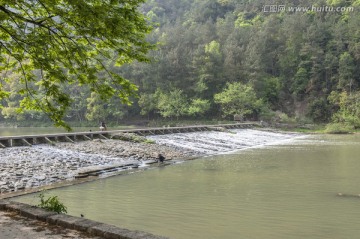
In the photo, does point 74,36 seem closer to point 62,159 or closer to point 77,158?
point 62,159

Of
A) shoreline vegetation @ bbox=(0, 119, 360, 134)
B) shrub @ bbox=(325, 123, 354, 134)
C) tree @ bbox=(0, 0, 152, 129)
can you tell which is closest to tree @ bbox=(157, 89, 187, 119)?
shoreline vegetation @ bbox=(0, 119, 360, 134)

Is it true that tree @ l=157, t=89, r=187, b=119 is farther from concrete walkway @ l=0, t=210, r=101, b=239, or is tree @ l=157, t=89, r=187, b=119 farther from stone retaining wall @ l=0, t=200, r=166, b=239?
concrete walkway @ l=0, t=210, r=101, b=239

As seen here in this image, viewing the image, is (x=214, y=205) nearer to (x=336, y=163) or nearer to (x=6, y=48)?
(x=6, y=48)

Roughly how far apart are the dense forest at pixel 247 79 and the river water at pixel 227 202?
51.4 m

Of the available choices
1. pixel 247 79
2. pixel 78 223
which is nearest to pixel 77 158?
pixel 78 223

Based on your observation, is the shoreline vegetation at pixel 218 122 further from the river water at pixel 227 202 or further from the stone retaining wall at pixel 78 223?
the stone retaining wall at pixel 78 223

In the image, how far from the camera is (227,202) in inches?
410

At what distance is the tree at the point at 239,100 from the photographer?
6719 centimetres

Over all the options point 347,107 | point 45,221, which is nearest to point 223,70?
point 347,107

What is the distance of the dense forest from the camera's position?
6962 cm

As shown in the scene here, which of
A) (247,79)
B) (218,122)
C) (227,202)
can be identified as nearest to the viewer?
(227,202)

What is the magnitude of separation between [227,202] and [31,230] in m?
5.76

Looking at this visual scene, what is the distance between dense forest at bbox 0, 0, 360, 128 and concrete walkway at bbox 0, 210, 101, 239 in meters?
61.1

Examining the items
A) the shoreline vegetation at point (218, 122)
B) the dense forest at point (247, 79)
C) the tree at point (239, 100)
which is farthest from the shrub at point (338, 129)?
the tree at point (239, 100)
